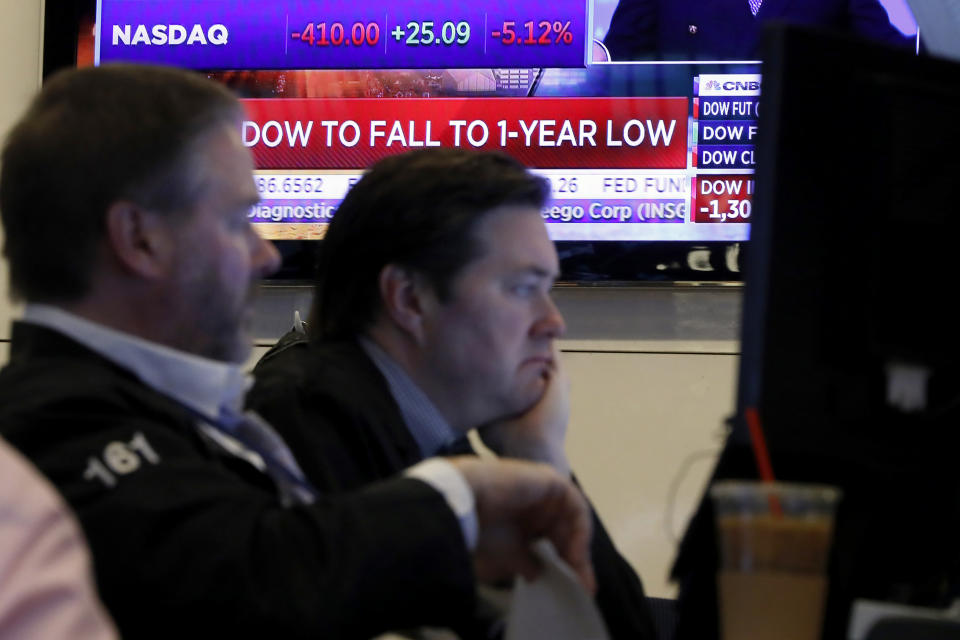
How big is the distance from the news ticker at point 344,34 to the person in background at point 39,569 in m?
2.45

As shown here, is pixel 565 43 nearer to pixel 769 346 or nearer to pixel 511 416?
pixel 511 416

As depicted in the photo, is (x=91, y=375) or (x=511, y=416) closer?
(x=91, y=375)

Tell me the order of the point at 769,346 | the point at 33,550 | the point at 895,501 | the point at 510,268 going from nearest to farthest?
the point at 33,550 < the point at 769,346 < the point at 895,501 < the point at 510,268

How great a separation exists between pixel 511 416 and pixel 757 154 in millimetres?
849

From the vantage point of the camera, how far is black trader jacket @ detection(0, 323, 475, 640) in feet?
3.06

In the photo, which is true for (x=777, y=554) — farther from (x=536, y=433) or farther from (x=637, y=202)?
(x=637, y=202)

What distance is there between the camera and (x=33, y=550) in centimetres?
64

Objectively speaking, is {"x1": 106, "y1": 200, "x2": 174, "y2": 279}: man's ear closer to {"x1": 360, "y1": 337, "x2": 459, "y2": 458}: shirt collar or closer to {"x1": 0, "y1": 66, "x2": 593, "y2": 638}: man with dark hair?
{"x1": 0, "y1": 66, "x2": 593, "y2": 638}: man with dark hair

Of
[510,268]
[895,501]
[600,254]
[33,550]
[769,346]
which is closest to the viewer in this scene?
[33,550]

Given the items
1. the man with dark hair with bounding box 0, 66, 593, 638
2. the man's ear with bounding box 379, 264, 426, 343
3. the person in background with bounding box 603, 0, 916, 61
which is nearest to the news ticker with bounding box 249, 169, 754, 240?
the person in background with bounding box 603, 0, 916, 61

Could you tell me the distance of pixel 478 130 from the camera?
3.00m

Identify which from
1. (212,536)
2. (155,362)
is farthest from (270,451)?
(212,536)

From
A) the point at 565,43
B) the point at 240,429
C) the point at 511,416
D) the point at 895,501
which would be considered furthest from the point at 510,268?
the point at 565,43

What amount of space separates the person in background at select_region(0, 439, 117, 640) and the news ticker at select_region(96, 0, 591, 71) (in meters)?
2.45
